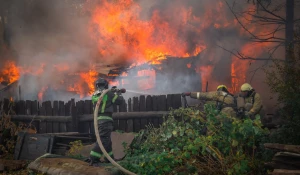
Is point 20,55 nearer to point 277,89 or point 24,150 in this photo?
point 24,150

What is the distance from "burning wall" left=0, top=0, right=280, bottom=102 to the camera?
16.5 meters

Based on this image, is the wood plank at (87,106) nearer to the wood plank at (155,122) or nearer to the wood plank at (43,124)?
the wood plank at (43,124)

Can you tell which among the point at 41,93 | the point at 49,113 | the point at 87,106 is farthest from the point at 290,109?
the point at 41,93

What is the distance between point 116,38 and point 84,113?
27.5ft

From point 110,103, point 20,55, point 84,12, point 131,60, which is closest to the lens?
point 110,103

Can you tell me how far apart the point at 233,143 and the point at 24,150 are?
235 inches

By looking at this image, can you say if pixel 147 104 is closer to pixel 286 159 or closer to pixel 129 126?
pixel 129 126

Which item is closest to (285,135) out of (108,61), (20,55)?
(108,61)

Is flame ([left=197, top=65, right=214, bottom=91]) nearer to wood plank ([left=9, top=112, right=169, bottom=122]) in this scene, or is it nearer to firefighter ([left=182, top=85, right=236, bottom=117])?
wood plank ([left=9, top=112, right=169, bottom=122])

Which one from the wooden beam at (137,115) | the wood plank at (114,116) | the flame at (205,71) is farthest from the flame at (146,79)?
the wooden beam at (137,115)

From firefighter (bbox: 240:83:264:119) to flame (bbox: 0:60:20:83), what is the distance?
16.3 m

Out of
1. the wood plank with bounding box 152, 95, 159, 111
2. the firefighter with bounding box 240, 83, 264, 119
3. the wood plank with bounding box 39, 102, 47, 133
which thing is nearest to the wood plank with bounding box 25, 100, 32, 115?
the wood plank with bounding box 39, 102, 47, 133

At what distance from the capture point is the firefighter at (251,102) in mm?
7551

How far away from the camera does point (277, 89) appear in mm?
6727
